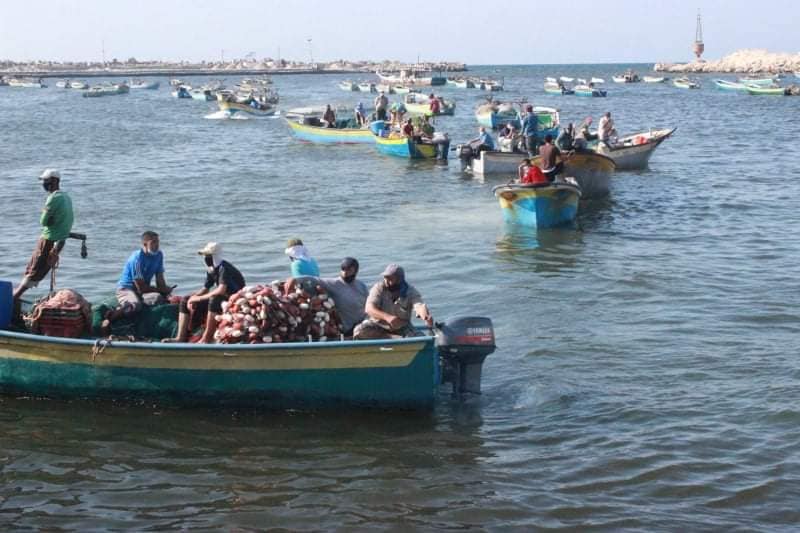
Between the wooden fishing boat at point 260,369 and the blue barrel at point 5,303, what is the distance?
0.42m

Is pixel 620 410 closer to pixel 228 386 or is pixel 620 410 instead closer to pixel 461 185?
pixel 228 386

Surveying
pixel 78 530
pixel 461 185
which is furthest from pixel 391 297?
pixel 461 185

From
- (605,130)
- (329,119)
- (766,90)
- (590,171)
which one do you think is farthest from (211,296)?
(766,90)

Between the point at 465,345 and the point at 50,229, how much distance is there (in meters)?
5.25

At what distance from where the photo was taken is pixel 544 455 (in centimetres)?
994

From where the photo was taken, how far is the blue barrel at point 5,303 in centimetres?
1141

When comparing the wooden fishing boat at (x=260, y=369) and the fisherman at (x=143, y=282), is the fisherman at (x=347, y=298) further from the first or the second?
the fisherman at (x=143, y=282)

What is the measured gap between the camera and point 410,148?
35812 mm

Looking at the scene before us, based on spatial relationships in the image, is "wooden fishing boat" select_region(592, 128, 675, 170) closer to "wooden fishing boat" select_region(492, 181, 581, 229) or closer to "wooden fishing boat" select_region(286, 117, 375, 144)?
"wooden fishing boat" select_region(492, 181, 581, 229)

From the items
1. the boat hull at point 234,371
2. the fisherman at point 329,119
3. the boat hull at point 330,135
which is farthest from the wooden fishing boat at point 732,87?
the boat hull at point 234,371

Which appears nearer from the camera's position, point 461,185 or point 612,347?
point 612,347

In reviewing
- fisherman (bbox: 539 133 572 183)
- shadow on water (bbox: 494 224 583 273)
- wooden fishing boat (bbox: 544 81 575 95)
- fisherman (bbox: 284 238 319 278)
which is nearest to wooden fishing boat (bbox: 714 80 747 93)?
wooden fishing boat (bbox: 544 81 575 95)

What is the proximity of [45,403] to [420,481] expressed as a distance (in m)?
4.57

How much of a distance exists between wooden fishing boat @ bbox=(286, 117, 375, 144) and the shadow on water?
18597 millimetres
